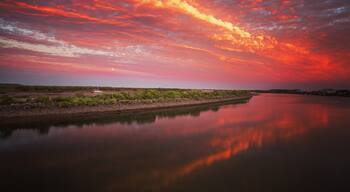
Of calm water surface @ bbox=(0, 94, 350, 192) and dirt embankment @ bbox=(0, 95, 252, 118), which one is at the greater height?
dirt embankment @ bbox=(0, 95, 252, 118)

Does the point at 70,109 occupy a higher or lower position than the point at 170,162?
higher

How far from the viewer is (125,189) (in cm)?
465

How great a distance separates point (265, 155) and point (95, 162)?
6.30m

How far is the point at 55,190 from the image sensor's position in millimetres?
4617

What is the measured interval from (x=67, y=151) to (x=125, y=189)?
4473mm

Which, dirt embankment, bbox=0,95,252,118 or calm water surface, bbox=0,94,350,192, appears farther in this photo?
dirt embankment, bbox=0,95,252,118

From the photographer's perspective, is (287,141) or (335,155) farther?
(287,141)

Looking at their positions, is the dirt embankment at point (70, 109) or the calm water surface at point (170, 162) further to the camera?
the dirt embankment at point (70, 109)

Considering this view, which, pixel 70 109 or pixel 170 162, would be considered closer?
pixel 170 162

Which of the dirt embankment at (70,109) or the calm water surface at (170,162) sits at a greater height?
the dirt embankment at (70,109)

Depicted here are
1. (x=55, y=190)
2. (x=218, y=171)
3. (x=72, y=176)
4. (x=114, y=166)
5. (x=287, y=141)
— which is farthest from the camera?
(x=287, y=141)

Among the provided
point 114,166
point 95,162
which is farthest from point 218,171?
point 95,162

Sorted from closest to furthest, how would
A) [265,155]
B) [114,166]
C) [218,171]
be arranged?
[218,171] → [114,166] → [265,155]

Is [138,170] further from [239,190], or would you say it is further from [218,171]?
[239,190]
